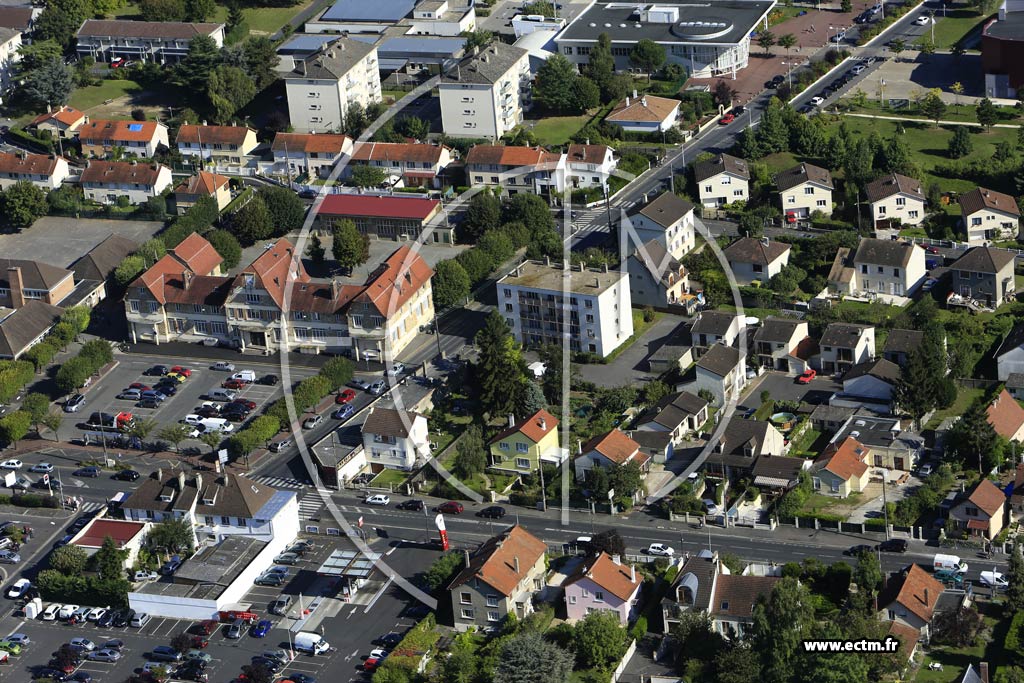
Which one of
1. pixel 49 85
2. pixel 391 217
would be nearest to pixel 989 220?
pixel 391 217

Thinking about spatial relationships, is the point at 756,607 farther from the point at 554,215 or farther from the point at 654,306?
the point at 554,215

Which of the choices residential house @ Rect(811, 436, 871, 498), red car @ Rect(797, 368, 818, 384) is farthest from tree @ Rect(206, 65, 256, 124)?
residential house @ Rect(811, 436, 871, 498)

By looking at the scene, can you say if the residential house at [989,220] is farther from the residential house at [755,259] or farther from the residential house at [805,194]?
the residential house at [755,259]

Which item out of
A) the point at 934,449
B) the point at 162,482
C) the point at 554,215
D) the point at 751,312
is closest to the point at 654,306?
the point at 751,312

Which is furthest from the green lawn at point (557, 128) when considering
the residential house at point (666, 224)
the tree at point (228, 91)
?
the tree at point (228, 91)

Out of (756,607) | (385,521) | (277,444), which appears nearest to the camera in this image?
(756,607)

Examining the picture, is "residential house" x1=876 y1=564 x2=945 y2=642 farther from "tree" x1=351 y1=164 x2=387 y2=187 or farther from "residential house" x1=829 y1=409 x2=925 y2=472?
"tree" x1=351 y1=164 x2=387 y2=187
